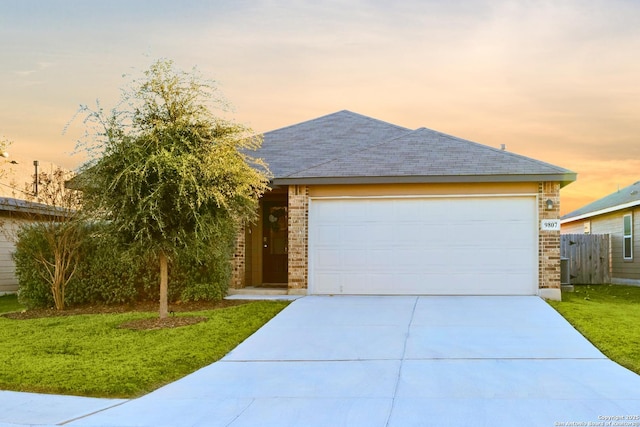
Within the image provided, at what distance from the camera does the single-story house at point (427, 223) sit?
14.7m

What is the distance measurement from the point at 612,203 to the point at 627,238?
2.12 metres

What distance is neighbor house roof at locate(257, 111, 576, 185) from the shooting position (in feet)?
48.0

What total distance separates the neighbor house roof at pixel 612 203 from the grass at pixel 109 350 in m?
14.1

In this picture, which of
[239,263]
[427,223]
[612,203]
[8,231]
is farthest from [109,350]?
[612,203]

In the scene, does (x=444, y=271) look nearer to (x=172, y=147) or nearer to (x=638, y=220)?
(x=172, y=147)

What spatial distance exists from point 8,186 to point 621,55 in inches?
754

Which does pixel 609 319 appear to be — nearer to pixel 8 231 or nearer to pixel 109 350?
pixel 109 350

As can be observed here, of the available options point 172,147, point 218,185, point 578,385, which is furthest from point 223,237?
point 578,385

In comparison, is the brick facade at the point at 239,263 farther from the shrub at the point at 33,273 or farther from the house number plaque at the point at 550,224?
the house number plaque at the point at 550,224

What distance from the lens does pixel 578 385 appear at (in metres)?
7.65

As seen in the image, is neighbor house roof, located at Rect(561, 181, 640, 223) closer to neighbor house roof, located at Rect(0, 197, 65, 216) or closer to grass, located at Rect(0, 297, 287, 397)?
grass, located at Rect(0, 297, 287, 397)

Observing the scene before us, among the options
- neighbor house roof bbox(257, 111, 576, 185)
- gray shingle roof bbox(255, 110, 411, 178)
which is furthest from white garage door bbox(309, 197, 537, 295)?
gray shingle roof bbox(255, 110, 411, 178)

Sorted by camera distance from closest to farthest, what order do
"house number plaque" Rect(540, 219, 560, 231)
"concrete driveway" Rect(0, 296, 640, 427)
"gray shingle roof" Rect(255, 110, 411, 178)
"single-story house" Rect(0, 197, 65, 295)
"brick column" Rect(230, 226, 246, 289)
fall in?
1. "concrete driveway" Rect(0, 296, 640, 427)
2. "house number plaque" Rect(540, 219, 560, 231)
3. "brick column" Rect(230, 226, 246, 289)
4. "gray shingle roof" Rect(255, 110, 411, 178)
5. "single-story house" Rect(0, 197, 65, 295)

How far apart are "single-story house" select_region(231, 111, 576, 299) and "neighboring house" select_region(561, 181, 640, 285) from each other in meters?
A: 8.15
